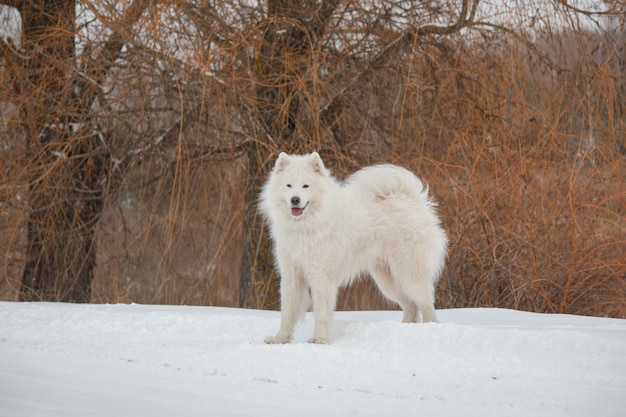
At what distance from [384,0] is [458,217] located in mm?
2927

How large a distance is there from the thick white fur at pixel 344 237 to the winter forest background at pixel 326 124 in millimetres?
2005

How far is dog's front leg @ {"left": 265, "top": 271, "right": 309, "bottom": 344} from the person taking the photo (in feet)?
18.0

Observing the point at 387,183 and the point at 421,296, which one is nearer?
the point at 421,296

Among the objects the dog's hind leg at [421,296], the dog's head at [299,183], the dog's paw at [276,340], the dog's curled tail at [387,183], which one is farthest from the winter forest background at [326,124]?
the dog's paw at [276,340]

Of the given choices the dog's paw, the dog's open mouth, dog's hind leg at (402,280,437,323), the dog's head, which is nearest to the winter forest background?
dog's hind leg at (402,280,437,323)

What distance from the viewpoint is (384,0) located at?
8938 mm

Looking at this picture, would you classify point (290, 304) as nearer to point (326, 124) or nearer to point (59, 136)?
point (326, 124)

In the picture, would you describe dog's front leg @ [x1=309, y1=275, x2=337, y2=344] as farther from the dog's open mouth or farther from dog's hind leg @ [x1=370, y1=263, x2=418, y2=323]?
dog's hind leg @ [x1=370, y1=263, x2=418, y2=323]

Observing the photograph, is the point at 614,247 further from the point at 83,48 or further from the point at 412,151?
the point at 83,48

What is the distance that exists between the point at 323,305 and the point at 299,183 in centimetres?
97

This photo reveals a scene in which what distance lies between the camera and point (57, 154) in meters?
9.27

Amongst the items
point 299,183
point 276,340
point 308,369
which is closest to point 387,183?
point 299,183

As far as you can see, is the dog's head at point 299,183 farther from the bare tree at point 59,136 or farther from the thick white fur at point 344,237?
the bare tree at point 59,136

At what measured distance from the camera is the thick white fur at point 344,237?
18.1 feet
